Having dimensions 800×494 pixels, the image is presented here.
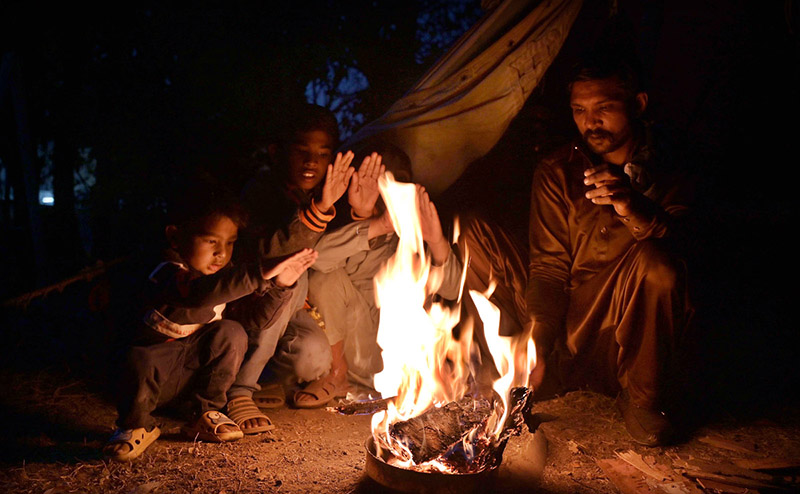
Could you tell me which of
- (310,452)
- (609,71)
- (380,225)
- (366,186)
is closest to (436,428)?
(310,452)

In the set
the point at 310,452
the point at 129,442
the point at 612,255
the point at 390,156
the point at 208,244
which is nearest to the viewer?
the point at 129,442

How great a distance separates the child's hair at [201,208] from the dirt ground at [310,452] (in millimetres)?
1122

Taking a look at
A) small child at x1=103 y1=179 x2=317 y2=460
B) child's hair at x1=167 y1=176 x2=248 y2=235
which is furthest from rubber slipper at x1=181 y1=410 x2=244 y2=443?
child's hair at x1=167 y1=176 x2=248 y2=235

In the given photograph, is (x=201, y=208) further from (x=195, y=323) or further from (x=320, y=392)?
(x=320, y=392)

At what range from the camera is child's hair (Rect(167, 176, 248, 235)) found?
10.1ft

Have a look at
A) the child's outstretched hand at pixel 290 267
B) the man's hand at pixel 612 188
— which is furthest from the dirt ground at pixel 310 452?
the man's hand at pixel 612 188

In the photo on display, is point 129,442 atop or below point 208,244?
below

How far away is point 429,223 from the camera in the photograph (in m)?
3.62

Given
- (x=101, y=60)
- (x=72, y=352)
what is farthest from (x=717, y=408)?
(x=101, y=60)

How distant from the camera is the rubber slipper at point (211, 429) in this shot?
118 inches

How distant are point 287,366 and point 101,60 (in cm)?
480

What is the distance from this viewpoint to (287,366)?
3719 millimetres

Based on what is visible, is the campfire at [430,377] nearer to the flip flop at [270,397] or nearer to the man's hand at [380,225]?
the man's hand at [380,225]

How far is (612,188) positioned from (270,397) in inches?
93.0
